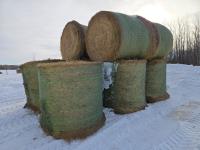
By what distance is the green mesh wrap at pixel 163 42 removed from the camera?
21.3 ft

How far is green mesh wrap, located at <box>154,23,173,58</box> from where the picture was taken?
6.48 meters

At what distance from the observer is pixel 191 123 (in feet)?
17.3

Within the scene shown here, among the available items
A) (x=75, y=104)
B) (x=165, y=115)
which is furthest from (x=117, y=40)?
(x=165, y=115)

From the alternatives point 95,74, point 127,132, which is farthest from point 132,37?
point 127,132

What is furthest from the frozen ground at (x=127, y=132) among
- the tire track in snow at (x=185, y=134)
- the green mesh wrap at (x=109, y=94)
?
the green mesh wrap at (x=109, y=94)

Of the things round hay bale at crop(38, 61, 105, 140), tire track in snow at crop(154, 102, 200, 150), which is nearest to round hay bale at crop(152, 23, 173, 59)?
tire track in snow at crop(154, 102, 200, 150)

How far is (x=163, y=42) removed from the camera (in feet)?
21.7

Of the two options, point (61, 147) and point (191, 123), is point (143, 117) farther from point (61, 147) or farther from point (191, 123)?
point (61, 147)

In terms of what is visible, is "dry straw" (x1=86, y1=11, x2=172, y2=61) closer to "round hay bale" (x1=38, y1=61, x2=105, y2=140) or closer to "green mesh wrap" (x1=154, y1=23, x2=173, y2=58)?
"green mesh wrap" (x1=154, y1=23, x2=173, y2=58)

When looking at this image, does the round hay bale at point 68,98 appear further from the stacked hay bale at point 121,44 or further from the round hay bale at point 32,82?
the round hay bale at point 32,82

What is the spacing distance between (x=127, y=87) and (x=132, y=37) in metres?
1.08

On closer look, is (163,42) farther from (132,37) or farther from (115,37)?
(115,37)

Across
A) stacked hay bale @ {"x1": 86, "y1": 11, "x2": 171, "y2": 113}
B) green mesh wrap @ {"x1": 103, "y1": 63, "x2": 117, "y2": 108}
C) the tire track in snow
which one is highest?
stacked hay bale @ {"x1": 86, "y1": 11, "x2": 171, "y2": 113}

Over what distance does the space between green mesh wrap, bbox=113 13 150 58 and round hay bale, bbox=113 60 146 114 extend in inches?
9.0
